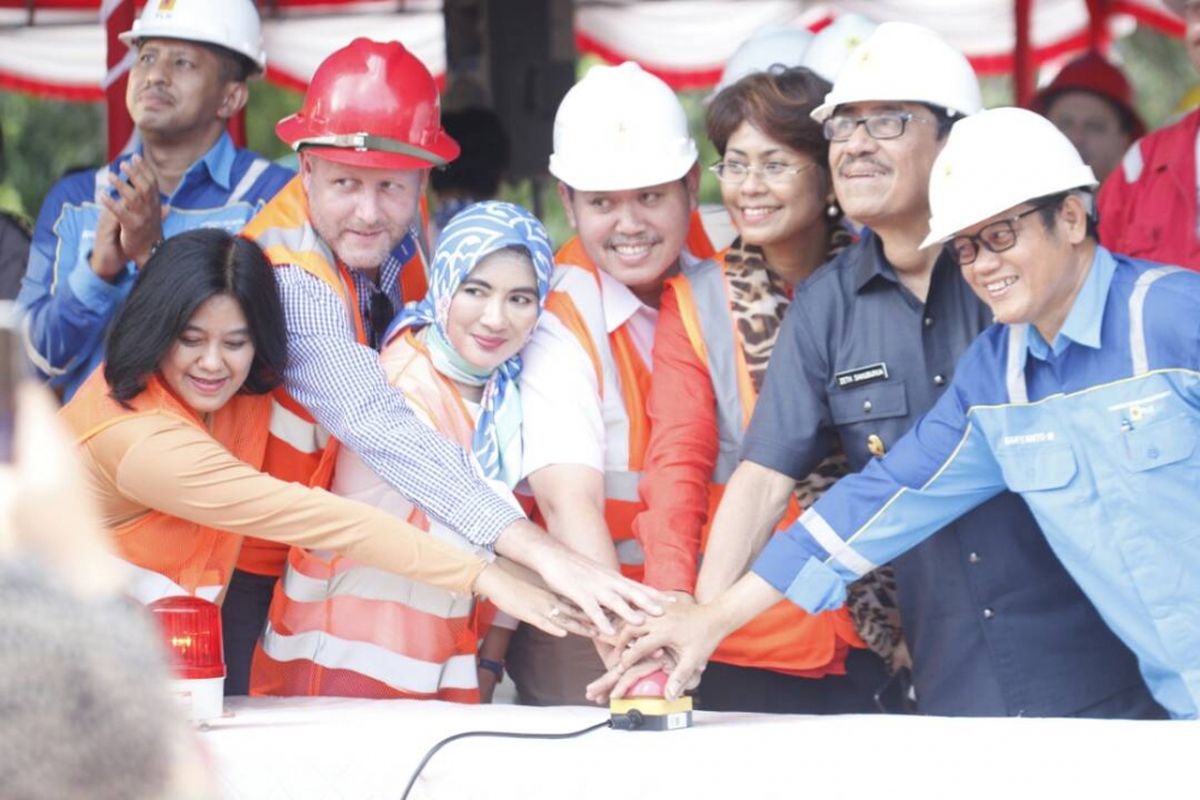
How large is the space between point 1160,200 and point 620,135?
1.64m

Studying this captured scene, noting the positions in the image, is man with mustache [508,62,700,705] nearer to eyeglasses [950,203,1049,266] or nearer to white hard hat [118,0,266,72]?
eyeglasses [950,203,1049,266]

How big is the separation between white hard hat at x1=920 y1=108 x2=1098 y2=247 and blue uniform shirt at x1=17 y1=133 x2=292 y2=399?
1867 mm

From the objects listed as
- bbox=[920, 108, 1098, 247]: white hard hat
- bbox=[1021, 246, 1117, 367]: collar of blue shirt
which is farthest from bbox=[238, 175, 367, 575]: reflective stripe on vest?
bbox=[1021, 246, 1117, 367]: collar of blue shirt

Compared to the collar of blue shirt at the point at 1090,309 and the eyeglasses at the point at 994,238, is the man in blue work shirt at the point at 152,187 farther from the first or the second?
the collar of blue shirt at the point at 1090,309

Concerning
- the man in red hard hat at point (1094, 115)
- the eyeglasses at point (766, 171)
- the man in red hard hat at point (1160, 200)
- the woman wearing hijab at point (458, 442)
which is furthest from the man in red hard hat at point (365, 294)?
the man in red hard hat at point (1094, 115)

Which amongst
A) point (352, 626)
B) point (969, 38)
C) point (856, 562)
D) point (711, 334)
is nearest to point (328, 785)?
point (352, 626)

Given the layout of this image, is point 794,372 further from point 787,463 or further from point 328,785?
point 328,785

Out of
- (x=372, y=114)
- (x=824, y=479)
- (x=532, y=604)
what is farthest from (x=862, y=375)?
(x=372, y=114)

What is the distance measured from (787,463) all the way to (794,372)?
186 millimetres

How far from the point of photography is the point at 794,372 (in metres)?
3.38

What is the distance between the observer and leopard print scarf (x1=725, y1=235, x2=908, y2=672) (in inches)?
141

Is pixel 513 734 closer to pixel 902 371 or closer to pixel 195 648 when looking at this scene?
pixel 195 648

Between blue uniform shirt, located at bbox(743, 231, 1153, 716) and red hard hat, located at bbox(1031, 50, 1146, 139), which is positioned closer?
blue uniform shirt, located at bbox(743, 231, 1153, 716)

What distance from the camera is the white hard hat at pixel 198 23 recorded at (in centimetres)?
435
